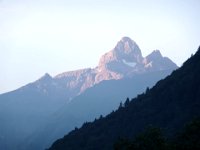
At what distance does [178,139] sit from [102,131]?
13448 centimetres

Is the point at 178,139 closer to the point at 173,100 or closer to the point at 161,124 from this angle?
the point at 161,124

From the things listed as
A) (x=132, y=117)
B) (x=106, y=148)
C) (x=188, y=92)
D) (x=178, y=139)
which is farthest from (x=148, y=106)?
(x=178, y=139)

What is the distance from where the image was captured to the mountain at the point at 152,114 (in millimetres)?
163500

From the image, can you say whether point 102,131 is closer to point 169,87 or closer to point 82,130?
point 82,130

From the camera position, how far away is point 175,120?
156 meters

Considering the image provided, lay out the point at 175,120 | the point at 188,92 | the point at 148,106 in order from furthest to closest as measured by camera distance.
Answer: the point at 148,106, the point at 188,92, the point at 175,120

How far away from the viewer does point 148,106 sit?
184750mm

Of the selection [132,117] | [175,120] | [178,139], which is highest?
[132,117]

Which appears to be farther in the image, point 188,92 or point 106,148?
point 188,92

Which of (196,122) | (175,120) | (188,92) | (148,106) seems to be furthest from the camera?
(148,106)

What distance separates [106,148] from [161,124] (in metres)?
21.4

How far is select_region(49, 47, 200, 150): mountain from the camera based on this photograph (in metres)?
164

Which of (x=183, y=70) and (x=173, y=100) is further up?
(x=183, y=70)

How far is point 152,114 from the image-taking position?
174875mm
